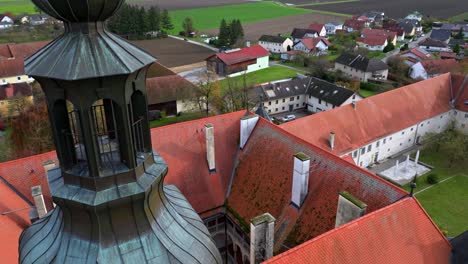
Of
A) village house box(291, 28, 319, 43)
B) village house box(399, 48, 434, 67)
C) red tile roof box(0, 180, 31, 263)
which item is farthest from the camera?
village house box(291, 28, 319, 43)

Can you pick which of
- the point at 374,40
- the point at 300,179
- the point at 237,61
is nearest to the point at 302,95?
Answer: the point at 237,61

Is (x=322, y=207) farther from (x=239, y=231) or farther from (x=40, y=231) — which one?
(x=40, y=231)

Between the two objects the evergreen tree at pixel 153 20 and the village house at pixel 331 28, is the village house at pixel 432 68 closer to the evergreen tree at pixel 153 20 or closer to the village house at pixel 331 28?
the village house at pixel 331 28

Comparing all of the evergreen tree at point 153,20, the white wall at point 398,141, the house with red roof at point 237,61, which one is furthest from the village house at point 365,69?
the evergreen tree at point 153,20

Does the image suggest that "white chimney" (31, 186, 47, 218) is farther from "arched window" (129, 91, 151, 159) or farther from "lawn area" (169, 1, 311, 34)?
"lawn area" (169, 1, 311, 34)

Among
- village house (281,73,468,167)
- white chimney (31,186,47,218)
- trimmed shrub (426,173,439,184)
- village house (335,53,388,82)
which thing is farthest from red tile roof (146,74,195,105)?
white chimney (31,186,47,218)

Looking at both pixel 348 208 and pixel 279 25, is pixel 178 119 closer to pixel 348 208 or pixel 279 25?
pixel 348 208
